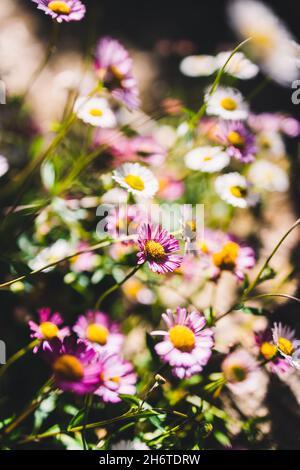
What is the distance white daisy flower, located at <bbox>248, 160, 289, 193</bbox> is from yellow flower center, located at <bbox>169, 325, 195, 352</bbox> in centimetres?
61

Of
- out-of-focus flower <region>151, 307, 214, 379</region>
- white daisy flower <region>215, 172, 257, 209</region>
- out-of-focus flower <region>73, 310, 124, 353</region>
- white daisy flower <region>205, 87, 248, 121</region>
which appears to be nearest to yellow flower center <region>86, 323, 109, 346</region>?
out-of-focus flower <region>73, 310, 124, 353</region>

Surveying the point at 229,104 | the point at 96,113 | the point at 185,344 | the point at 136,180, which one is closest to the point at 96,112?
the point at 96,113

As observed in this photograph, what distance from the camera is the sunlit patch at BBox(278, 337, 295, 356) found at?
723mm

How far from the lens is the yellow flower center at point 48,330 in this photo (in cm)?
71

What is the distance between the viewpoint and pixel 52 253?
0.92 metres

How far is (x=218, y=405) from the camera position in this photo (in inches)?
36.7

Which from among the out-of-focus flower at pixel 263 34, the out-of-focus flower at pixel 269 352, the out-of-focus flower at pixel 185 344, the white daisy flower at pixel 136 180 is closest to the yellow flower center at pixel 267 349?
the out-of-focus flower at pixel 269 352

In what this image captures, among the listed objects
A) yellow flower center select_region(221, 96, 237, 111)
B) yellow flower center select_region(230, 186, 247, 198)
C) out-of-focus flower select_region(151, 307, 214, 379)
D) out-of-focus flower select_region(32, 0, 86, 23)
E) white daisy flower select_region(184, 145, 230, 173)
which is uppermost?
out-of-focus flower select_region(32, 0, 86, 23)

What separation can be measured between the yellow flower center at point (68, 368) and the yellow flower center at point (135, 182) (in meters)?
0.35

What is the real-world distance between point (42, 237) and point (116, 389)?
1.30 feet

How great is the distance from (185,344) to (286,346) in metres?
0.18

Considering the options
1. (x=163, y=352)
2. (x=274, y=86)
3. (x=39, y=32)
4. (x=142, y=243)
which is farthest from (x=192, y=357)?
(x=39, y=32)

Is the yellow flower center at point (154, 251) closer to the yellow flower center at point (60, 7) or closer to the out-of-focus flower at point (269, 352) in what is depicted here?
the out-of-focus flower at point (269, 352)

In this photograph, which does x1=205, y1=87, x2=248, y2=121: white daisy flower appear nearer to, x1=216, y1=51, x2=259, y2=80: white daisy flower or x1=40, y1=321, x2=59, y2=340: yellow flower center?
x1=216, y1=51, x2=259, y2=80: white daisy flower
